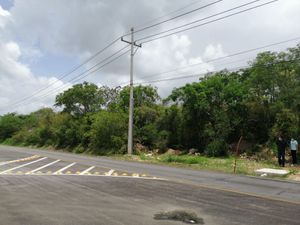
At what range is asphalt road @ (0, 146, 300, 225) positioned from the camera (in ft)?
28.2

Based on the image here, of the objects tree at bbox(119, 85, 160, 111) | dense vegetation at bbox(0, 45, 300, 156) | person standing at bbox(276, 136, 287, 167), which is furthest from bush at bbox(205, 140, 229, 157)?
tree at bbox(119, 85, 160, 111)

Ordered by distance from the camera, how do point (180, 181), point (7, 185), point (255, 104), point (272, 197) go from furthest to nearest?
point (255, 104) → point (180, 181) → point (7, 185) → point (272, 197)

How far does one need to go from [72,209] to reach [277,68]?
75.5 ft

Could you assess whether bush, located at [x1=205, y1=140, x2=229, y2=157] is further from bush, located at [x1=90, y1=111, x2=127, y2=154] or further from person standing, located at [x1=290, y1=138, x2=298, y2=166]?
bush, located at [x1=90, y1=111, x2=127, y2=154]

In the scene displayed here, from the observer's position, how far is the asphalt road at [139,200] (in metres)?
8.61

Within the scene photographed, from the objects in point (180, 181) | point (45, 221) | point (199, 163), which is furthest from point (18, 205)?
point (199, 163)

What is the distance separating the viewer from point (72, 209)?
31.3 feet

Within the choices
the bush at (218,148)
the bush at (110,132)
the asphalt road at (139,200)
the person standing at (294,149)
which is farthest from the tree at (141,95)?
the asphalt road at (139,200)

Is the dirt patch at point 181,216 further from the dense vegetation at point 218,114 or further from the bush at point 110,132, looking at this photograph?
the bush at point 110,132

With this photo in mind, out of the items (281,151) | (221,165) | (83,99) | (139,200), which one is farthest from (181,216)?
(83,99)

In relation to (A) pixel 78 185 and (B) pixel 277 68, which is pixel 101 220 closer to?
(A) pixel 78 185

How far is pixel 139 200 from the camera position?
11.0 meters

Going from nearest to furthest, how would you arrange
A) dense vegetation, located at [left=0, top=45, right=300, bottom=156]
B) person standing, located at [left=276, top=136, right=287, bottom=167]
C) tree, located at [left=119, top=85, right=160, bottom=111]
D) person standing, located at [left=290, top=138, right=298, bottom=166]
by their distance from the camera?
1. person standing, located at [left=276, top=136, right=287, bottom=167]
2. person standing, located at [left=290, top=138, right=298, bottom=166]
3. dense vegetation, located at [left=0, top=45, right=300, bottom=156]
4. tree, located at [left=119, top=85, right=160, bottom=111]

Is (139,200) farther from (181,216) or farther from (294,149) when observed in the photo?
(294,149)
